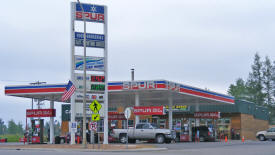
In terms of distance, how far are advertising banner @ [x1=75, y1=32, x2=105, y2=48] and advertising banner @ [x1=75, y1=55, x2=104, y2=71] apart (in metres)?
0.97

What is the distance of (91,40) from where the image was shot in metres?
34.5

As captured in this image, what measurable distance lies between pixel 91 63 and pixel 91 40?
67.5 inches

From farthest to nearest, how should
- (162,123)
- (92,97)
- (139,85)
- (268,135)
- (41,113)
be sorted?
(162,123), (268,135), (41,113), (139,85), (92,97)

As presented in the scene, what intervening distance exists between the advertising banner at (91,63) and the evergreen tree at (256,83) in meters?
64.0

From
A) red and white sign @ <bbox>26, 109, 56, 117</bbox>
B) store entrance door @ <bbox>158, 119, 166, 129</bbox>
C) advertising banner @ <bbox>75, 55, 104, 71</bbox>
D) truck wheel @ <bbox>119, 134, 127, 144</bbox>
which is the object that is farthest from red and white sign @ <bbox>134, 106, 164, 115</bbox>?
store entrance door @ <bbox>158, 119, 166, 129</bbox>

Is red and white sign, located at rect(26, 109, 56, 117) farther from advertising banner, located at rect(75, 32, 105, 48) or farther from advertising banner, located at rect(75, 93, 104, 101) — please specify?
advertising banner, located at rect(75, 32, 105, 48)

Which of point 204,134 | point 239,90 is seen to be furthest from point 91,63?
point 239,90

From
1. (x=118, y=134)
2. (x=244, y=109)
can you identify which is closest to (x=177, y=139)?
(x=118, y=134)

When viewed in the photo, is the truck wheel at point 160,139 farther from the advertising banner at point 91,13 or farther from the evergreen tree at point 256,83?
the evergreen tree at point 256,83

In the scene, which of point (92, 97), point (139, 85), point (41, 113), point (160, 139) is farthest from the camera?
point (41, 113)

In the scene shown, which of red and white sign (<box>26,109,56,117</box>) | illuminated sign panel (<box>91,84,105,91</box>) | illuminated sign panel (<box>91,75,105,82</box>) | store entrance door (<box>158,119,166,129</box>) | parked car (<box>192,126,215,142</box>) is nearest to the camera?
illuminated sign panel (<box>91,84,105,91</box>)

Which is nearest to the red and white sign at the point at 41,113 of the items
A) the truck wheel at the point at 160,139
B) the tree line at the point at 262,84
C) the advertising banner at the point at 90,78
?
the advertising banner at the point at 90,78

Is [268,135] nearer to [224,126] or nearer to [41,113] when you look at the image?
[224,126]

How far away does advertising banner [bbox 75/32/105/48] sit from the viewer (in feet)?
112
